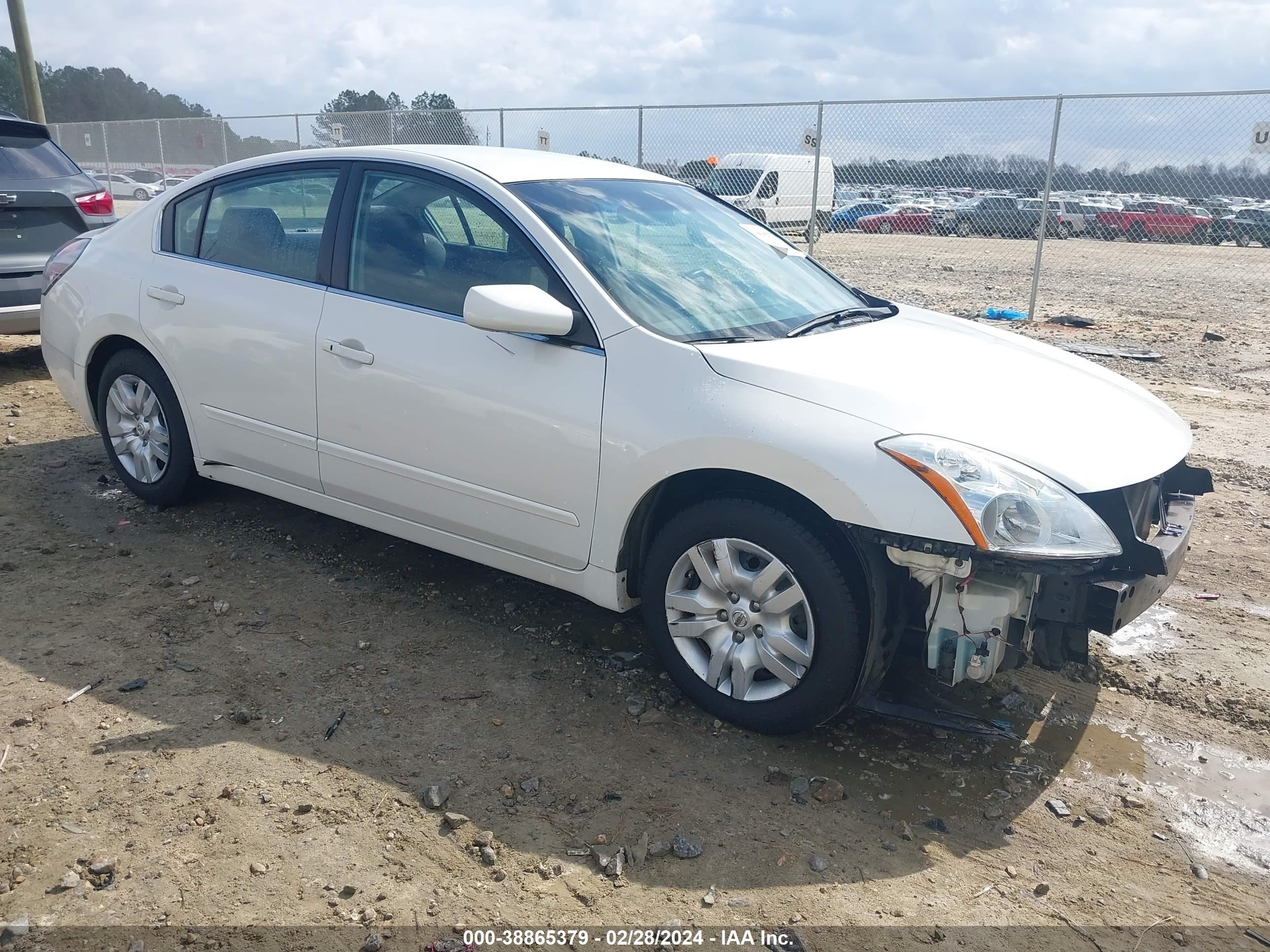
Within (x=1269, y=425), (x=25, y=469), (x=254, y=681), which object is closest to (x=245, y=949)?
(x=254, y=681)

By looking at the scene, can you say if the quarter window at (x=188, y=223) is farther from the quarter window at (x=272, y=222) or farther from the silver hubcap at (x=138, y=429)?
the silver hubcap at (x=138, y=429)

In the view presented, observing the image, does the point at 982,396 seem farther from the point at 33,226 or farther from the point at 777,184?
the point at 777,184

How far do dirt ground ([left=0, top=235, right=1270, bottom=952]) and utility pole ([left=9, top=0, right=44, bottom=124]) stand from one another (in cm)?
1157

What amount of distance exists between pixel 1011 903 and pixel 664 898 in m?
0.88

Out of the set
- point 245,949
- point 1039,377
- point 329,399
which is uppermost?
point 1039,377

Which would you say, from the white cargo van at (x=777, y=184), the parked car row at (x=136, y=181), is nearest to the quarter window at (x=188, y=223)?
the white cargo van at (x=777, y=184)

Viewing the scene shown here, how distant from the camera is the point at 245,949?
238cm

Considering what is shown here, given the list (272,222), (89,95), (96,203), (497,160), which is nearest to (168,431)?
(272,222)

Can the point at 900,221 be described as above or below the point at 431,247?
below

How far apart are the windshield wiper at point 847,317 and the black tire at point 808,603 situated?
0.78 meters

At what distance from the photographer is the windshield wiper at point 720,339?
336 cm

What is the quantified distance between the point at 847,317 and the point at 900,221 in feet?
36.3

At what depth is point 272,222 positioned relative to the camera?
→ 14.4 ft

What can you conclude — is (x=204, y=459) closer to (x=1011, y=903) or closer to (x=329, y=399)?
(x=329, y=399)
